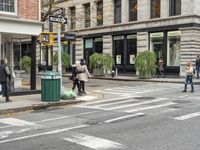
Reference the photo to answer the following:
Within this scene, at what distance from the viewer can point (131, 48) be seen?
38.2 meters

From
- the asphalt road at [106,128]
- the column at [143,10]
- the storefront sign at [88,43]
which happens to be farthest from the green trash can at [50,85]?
the storefront sign at [88,43]

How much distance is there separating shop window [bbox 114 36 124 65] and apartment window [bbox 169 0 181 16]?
6.35 metres

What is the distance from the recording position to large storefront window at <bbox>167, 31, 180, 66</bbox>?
3384cm

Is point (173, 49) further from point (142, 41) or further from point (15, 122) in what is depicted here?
point (15, 122)

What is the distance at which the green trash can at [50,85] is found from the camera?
16125 millimetres

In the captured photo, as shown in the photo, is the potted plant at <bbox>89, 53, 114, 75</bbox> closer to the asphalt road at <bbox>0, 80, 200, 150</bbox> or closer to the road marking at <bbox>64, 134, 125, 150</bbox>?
the asphalt road at <bbox>0, 80, 200, 150</bbox>

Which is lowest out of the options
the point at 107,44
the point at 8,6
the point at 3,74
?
the point at 3,74

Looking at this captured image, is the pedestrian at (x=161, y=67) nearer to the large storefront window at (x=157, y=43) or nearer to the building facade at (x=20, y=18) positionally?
the large storefront window at (x=157, y=43)

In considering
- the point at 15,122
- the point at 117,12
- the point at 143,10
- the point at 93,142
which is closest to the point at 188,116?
the point at 93,142

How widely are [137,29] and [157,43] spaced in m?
2.50

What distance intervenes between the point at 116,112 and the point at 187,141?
5.00 metres

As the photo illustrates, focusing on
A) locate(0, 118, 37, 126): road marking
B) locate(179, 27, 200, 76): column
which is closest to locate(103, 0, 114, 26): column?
locate(179, 27, 200, 76): column

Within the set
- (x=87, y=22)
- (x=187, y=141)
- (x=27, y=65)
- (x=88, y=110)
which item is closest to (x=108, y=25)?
(x=87, y=22)

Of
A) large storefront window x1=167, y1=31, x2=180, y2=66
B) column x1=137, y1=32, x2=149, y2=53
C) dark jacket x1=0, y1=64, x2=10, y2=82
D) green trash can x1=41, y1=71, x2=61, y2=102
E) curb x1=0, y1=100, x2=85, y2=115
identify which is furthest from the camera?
A: column x1=137, y1=32, x2=149, y2=53
